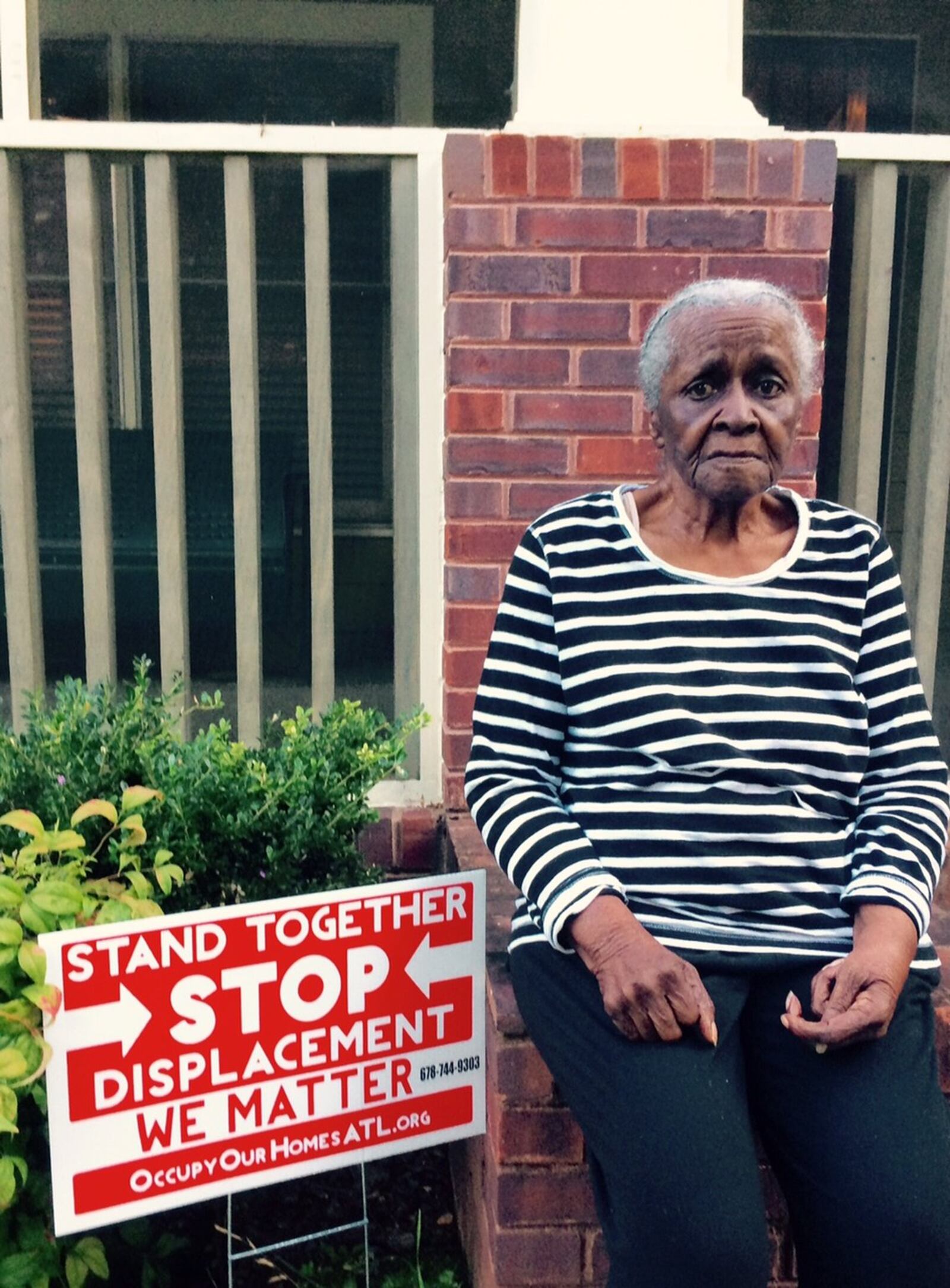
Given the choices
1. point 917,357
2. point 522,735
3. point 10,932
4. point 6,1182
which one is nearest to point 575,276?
point 917,357

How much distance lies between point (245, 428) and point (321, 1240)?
1.67 meters

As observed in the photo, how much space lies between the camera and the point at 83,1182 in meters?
1.56

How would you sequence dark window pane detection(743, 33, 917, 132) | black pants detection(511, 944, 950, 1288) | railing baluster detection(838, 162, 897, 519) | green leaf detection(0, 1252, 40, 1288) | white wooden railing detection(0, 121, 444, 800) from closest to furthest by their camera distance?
black pants detection(511, 944, 950, 1288), green leaf detection(0, 1252, 40, 1288), white wooden railing detection(0, 121, 444, 800), railing baluster detection(838, 162, 897, 519), dark window pane detection(743, 33, 917, 132)

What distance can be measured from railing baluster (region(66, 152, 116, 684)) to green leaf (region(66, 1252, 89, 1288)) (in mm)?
1215

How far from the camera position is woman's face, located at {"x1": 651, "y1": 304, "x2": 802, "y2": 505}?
155cm

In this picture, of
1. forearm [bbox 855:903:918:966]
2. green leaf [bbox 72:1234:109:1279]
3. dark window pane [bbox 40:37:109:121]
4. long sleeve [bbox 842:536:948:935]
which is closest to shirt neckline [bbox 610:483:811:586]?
long sleeve [bbox 842:536:948:935]

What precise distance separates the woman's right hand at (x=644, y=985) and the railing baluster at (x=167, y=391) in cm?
143

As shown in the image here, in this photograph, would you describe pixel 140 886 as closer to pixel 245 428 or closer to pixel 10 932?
pixel 10 932

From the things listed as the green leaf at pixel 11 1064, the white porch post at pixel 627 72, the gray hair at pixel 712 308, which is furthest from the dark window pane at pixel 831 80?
the green leaf at pixel 11 1064

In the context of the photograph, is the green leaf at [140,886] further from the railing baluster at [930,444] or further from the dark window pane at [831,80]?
the dark window pane at [831,80]

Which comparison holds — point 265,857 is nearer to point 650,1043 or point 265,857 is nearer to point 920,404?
point 650,1043

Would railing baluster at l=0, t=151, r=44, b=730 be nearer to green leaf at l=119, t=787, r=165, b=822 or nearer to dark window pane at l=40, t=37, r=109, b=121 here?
green leaf at l=119, t=787, r=165, b=822

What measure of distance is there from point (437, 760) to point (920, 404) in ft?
4.63

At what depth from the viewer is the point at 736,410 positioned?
1556 millimetres
